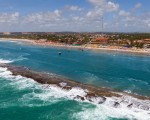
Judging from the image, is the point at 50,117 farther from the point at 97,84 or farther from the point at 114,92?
the point at 97,84

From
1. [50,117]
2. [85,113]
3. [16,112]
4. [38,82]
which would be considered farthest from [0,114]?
[38,82]

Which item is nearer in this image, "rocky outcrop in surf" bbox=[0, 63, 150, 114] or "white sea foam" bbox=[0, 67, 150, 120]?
"white sea foam" bbox=[0, 67, 150, 120]

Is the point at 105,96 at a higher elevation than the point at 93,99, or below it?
higher

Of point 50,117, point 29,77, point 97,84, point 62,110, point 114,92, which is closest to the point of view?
point 50,117

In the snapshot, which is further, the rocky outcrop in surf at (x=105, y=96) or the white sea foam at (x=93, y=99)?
the rocky outcrop in surf at (x=105, y=96)

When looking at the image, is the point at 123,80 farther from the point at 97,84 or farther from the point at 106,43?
the point at 106,43

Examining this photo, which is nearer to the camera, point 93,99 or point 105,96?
point 93,99

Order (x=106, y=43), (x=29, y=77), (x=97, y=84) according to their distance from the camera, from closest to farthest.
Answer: (x=97, y=84) < (x=29, y=77) < (x=106, y=43)

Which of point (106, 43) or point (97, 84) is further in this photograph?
point (106, 43)
